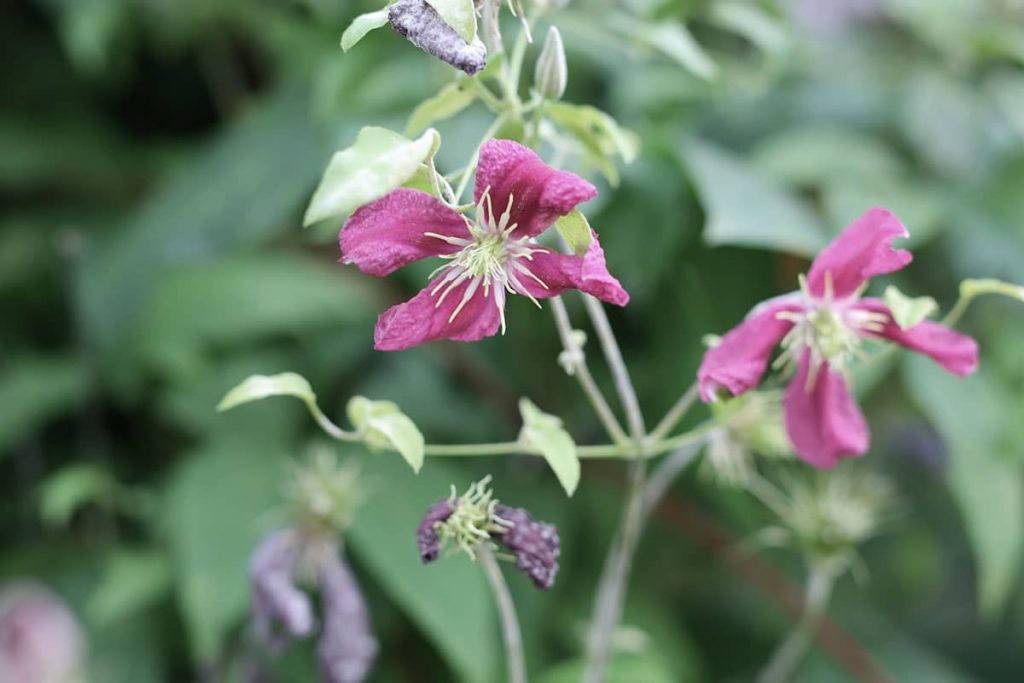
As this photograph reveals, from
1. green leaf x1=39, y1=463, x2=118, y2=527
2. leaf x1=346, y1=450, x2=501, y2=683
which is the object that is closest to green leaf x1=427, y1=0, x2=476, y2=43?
leaf x1=346, y1=450, x2=501, y2=683

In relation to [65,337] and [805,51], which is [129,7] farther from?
[805,51]

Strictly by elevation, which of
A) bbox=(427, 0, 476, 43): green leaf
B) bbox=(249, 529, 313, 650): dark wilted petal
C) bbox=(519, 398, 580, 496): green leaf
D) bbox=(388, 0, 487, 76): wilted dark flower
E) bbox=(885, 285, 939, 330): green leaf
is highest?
bbox=(427, 0, 476, 43): green leaf

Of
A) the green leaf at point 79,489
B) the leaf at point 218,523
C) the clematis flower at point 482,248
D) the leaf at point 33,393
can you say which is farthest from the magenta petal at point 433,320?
the leaf at point 33,393

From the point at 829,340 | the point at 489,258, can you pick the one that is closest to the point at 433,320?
the point at 489,258

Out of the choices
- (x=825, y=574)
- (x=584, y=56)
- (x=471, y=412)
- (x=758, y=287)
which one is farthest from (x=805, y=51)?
(x=825, y=574)

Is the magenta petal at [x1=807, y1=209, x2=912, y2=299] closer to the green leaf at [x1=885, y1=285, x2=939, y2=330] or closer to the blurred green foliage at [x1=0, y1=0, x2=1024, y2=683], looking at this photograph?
the green leaf at [x1=885, y1=285, x2=939, y2=330]

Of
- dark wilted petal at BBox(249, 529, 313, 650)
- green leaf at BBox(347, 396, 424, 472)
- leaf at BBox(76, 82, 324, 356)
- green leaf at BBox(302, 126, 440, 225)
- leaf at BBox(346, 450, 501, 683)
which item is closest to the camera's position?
green leaf at BBox(302, 126, 440, 225)

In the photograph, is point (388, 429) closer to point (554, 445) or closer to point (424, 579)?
point (554, 445)
